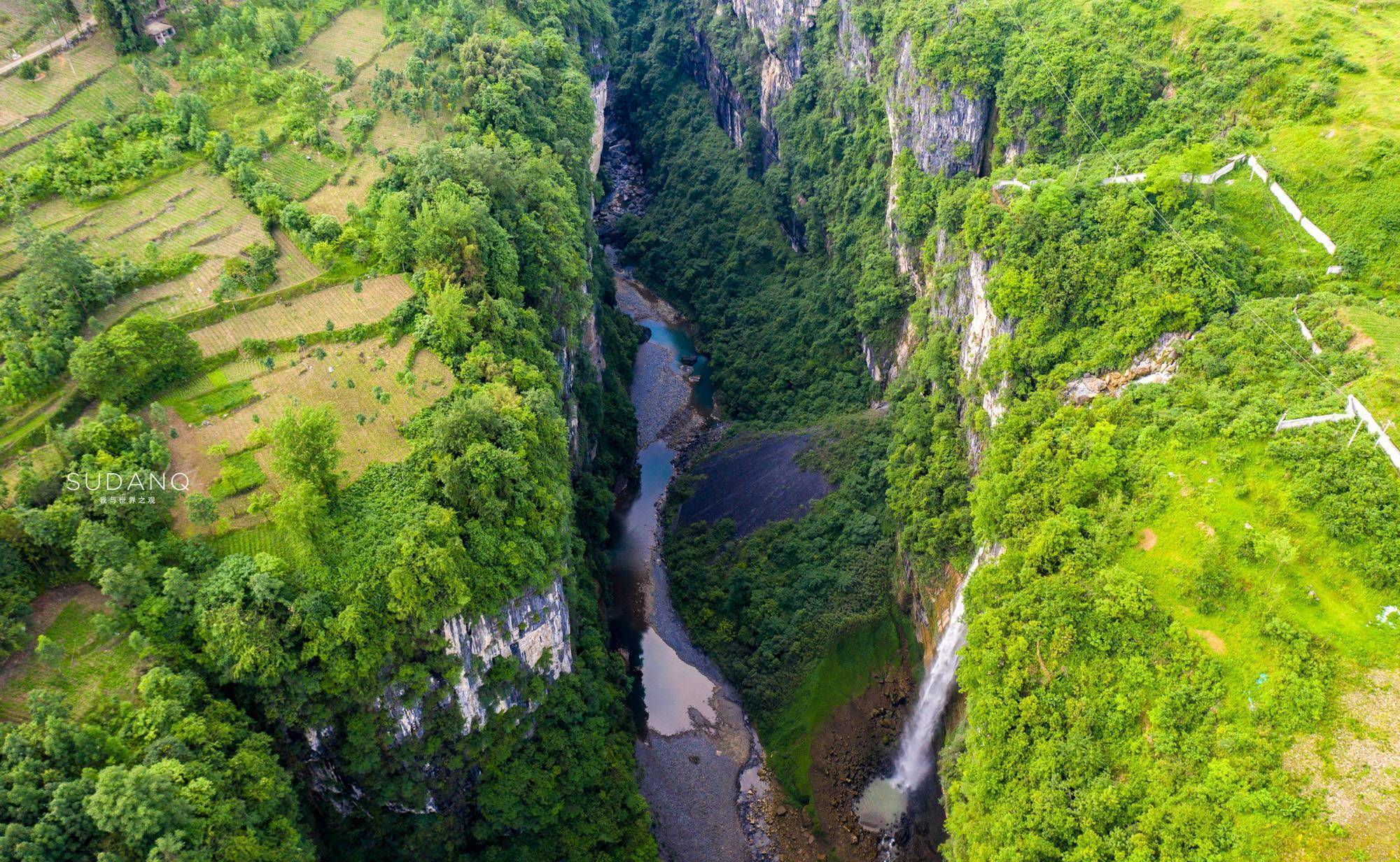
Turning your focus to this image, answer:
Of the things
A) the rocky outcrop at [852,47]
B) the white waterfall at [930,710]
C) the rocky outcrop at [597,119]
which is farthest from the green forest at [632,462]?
the rocky outcrop at [597,119]

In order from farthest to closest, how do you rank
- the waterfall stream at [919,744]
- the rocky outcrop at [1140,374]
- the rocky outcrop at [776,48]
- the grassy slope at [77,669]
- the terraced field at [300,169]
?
the rocky outcrop at [776,48] → the terraced field at [300,169] → the waterfall stream at [919,744] → the rocky outcrop at [1140,374] → the grassy slope at [77,669]

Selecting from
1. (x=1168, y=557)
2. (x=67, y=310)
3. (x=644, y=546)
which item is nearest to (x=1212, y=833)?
(x=1168, y=557)

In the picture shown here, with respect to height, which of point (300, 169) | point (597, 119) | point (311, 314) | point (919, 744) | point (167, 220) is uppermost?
point (300, 169)

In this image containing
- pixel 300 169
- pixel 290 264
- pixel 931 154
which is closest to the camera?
pixel 290 264

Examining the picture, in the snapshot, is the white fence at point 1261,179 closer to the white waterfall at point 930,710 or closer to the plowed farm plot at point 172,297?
the white waterfall at point 930,710

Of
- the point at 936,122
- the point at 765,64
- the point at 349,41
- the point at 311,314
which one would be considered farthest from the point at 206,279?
the point at 765,64

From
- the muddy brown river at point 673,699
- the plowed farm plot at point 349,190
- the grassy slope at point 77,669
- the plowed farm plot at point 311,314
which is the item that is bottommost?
the muddy brown river at point 673,699

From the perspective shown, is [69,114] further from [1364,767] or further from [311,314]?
[1364,767]
